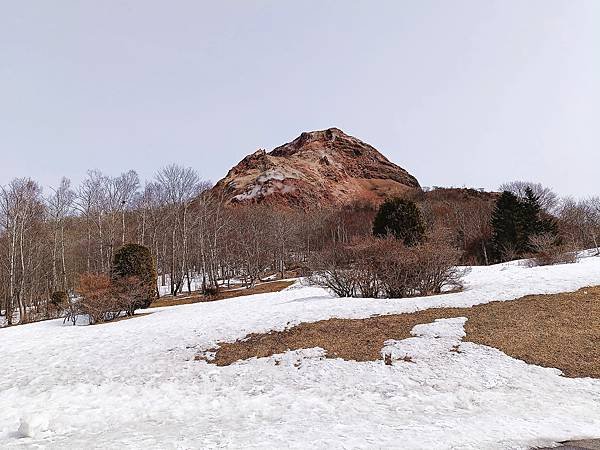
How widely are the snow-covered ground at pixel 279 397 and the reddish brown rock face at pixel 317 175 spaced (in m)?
73.2

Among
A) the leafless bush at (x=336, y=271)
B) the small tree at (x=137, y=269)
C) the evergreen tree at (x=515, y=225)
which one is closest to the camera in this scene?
the leafless bush at (x=336, y=271)

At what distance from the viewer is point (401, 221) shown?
1988 centimetres

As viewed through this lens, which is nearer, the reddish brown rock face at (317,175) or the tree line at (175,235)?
the tree line at (175,235)

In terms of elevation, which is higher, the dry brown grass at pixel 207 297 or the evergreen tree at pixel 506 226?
the evergreen tree at pixel 506 226

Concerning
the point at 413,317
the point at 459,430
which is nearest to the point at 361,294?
the point at 413,317

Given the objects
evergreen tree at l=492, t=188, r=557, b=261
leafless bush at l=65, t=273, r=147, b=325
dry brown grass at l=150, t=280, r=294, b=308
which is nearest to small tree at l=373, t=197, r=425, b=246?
dry brown grass at l=150, t=280, r=294, b=308

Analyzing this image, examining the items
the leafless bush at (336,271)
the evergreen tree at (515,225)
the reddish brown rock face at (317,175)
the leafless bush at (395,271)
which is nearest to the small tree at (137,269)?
the leafless bush at (336,271)

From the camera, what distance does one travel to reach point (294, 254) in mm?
57781

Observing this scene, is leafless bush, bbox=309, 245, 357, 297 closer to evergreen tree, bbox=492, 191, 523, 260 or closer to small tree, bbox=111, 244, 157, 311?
small tree, bbox=111, 244, 157, 311

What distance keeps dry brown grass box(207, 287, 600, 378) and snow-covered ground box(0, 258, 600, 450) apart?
15.9 inches

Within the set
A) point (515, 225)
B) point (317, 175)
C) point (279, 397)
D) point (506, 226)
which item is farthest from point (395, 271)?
point (317, 175)

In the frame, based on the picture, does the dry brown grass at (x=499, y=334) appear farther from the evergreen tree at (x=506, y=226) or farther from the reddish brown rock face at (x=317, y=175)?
the reddish brown rock face at (x=317, y=175)

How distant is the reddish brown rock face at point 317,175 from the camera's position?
8725 cm

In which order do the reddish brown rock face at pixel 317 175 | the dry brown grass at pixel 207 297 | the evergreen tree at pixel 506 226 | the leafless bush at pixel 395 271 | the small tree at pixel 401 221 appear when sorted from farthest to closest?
the reddish brown rock face at pixel 317 175 < the evergreen tree at pixel 506 226 < the dry brown grass at pixel 207 297 < the small tree at pixel 401 221 < the leafless bush at pixel 395 271
